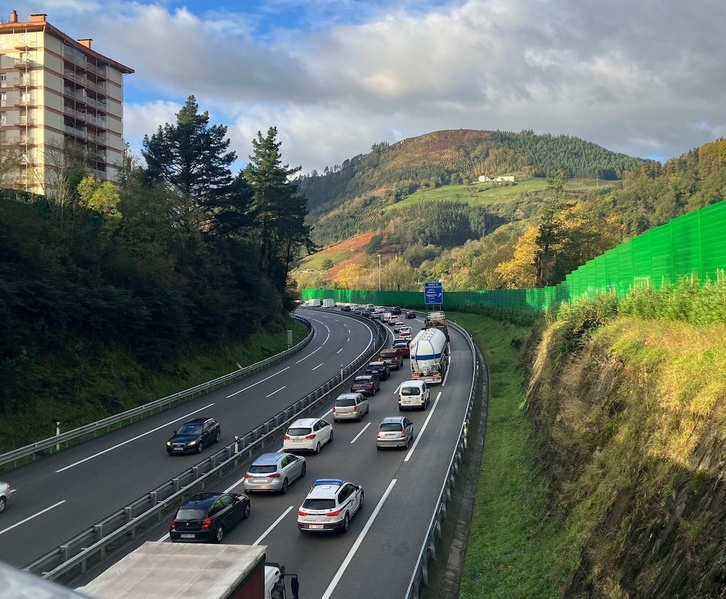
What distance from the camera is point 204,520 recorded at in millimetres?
19234

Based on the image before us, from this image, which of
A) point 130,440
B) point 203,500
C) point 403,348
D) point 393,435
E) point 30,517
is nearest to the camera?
point 203,500

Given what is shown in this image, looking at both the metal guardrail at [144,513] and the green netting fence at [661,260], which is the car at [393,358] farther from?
the metal guardrail at [144,513]

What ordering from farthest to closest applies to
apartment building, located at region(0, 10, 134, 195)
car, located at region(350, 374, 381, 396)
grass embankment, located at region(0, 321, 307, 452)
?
apartment building, located at region(0, 10, 134, 195) < car, located at region(350, 374, 381, 396) < grass embankment, located at region(0, 321, 307, 452)

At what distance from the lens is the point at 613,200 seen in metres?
133

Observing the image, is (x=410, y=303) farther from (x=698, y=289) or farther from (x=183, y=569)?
(x=183, y=569)

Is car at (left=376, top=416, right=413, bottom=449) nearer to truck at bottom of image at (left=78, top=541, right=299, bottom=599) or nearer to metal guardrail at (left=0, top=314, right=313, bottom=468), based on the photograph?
metal guardrail at (left=0, top=314, right=313, bottom=468)

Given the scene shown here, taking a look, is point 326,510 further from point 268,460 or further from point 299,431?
point 299,431

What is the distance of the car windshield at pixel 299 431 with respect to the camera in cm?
2964

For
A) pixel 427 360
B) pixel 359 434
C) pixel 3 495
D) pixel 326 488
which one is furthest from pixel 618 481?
pixel 427 360

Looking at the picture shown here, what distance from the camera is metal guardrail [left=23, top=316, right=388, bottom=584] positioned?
16656 mm

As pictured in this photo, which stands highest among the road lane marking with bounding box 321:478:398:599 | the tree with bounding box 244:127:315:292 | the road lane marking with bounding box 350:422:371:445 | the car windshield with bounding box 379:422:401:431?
the tree with bounding box 244:127:315:292

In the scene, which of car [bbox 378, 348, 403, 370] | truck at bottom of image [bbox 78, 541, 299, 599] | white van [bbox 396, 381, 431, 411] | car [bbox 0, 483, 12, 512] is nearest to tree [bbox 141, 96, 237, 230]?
car [bbox 378, 348, 403, 370]

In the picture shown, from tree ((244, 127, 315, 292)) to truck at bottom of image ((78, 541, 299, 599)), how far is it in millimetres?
65144

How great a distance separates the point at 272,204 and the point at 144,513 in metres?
57.6
